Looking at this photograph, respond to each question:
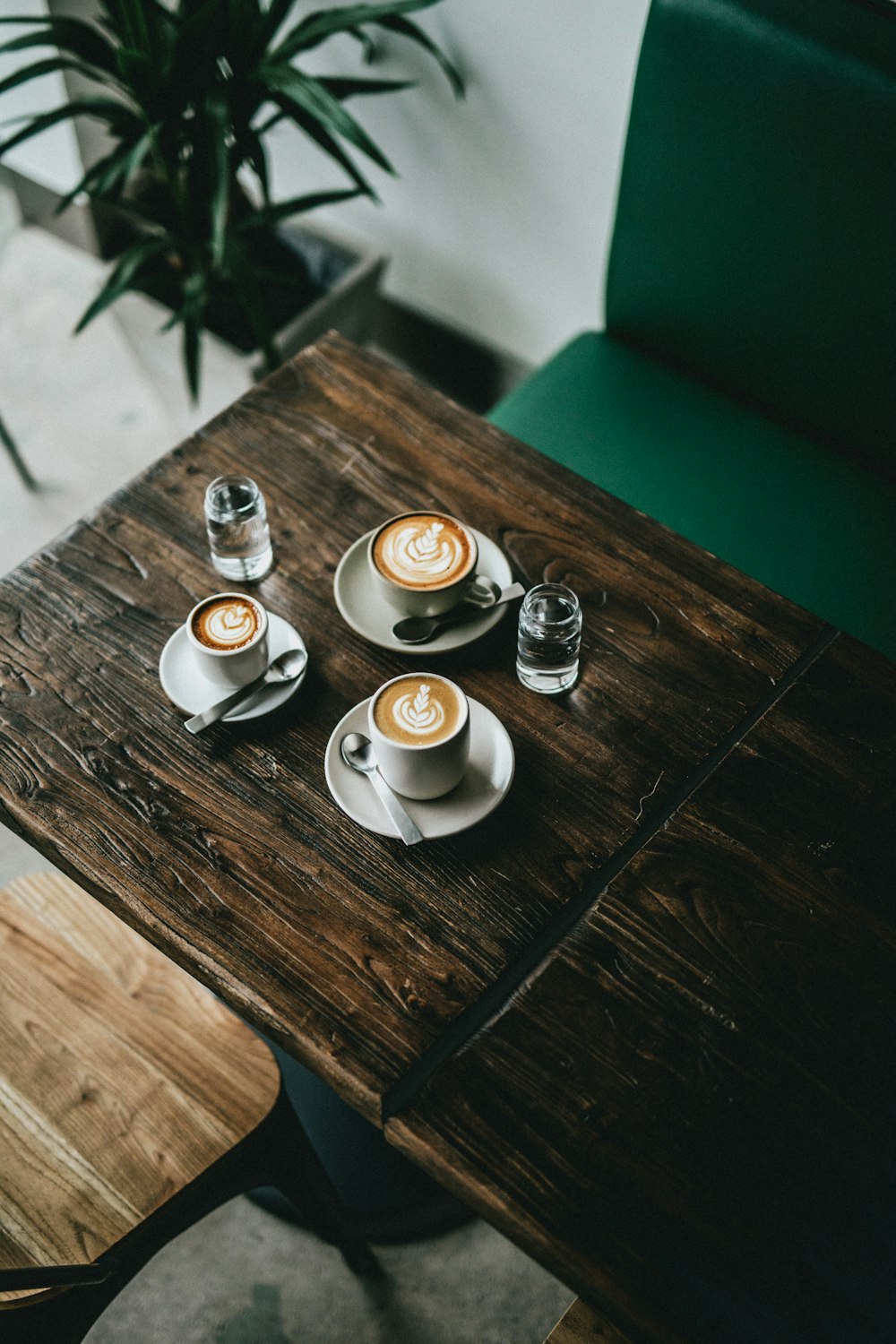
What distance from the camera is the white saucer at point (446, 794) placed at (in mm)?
1049

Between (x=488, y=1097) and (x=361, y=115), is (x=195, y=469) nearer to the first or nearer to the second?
(x=488, y=1097)

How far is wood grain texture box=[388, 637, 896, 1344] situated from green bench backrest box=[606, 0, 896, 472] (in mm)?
783

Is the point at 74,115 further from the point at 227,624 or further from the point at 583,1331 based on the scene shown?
the point at 583,1331

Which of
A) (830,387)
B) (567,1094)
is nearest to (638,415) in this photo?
(830,387)

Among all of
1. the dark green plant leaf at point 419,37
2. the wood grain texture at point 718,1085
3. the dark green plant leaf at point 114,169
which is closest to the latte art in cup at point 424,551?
the wood grain texture at point 718,1085

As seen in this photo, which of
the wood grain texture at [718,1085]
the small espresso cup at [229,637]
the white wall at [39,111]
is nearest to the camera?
the wood grain texture at [718,1085]

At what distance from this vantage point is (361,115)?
86.3 inches

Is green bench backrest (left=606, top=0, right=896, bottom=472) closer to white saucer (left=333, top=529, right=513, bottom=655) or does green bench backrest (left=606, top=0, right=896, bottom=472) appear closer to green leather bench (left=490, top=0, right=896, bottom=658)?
green leather bench (left=490, top=0, right=896, bottom=658)

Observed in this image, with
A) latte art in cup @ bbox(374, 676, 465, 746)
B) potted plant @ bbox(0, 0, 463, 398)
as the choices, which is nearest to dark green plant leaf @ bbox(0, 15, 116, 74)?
potted plant @ bbox(0, 0, 463, 398)

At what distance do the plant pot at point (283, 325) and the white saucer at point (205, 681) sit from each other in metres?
1.09

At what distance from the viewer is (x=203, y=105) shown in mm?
1795

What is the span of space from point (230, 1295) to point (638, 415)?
→ 56.3 inches

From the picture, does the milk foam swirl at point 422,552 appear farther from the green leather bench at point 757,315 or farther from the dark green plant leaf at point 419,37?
the dark green plant leaf at point 419,37

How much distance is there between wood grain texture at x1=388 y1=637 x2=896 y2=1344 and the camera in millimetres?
864
